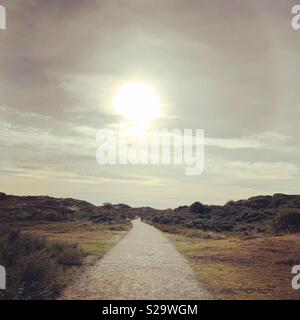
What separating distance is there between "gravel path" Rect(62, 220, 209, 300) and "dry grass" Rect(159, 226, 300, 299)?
0.81 m

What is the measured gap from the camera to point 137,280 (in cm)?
1644

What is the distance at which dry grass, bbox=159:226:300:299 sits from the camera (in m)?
15.6

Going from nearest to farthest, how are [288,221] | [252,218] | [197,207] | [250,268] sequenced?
[250,268] → [288,221] → [252,218] → [197,207]

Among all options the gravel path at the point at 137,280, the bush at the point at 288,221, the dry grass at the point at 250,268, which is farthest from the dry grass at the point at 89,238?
the bush at the point at 288,221

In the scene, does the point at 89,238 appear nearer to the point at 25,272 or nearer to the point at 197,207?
the point at 25,272

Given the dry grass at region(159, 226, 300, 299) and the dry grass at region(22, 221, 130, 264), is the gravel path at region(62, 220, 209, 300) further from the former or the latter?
the dry grass at region(22, 221, 130, 264)

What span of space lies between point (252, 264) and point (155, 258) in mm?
5205

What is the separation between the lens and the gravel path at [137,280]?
13.8 meters

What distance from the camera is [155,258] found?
2403 centimetres

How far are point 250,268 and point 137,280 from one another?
277 inches

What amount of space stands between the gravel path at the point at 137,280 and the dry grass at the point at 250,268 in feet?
2.64

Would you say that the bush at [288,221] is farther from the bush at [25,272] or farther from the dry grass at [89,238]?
the bush at [25,272]

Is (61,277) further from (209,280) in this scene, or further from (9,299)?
(209,280)

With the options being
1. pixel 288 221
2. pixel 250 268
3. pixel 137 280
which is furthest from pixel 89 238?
pixel 288 221
